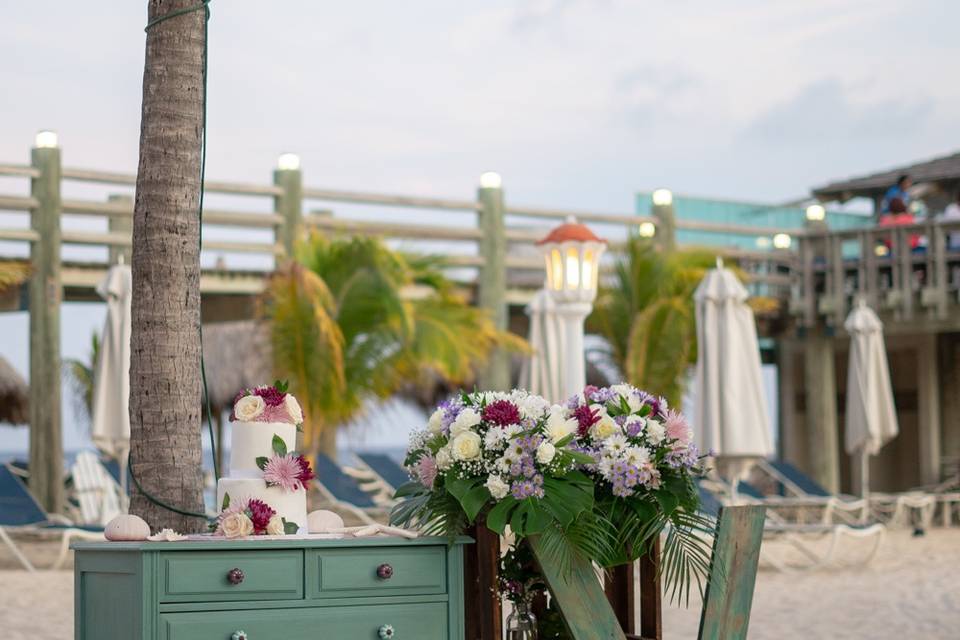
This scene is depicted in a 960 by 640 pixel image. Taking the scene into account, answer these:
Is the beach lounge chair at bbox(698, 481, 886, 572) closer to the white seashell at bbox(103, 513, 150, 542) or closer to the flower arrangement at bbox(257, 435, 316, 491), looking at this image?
the flower arrangement at bbox(257, 435, 316, 491)

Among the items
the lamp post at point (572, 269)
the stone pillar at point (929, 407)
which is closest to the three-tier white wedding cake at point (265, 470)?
the lamp post at point (572, 269)

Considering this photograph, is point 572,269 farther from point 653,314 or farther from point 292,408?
point 653,314

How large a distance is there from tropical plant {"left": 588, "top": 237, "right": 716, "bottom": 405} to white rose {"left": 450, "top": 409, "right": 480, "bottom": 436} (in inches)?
405

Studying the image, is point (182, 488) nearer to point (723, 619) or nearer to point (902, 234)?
point (723, 619)

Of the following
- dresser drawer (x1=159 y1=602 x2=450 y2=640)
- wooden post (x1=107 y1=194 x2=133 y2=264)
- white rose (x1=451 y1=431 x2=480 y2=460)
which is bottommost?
dresser drawer (x1=159 y1=602 x2=450 y2=640)

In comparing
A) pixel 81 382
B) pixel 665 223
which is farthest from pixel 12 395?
pixel 665 223

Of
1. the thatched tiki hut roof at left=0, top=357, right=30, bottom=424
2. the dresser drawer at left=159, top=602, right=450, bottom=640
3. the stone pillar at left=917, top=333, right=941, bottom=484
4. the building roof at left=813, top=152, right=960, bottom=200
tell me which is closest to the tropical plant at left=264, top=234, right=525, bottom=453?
the thatched tiki hut roof at left=0, top=357, right=30, bottom=424

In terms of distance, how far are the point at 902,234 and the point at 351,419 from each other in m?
6.29

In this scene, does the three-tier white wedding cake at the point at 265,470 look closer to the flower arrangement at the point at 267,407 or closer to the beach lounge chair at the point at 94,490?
the flower arrangement at the point at 267,407

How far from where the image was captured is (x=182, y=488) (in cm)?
401

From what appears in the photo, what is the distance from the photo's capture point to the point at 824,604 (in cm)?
813

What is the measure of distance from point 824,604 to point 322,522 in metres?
5.07

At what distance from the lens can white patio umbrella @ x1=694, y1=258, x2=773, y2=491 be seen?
9.89 m

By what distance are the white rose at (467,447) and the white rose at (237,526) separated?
1.82 feet
